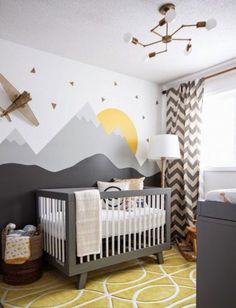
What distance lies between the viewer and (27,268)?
2.09 metres

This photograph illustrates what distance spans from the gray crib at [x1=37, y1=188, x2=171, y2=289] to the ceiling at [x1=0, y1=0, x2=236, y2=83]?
1.37m

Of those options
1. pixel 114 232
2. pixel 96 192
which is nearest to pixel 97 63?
pixel 96 192

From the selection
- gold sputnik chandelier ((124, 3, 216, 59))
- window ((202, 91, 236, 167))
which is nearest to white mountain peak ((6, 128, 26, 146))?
gold sputnik chandelier ((124, 3, 216, 59))

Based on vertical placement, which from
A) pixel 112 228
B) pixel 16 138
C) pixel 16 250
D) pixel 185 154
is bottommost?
pixel 16 250

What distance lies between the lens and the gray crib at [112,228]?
77.5 inches

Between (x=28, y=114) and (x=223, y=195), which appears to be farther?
(x=28, y=114)

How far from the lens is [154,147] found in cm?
301

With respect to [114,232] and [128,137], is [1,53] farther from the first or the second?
[114,232]

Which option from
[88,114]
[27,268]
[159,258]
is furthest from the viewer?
[88,114]

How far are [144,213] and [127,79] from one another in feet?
5.64

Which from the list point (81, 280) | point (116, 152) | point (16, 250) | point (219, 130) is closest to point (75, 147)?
point (116, 152)

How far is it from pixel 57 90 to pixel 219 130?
1.94 m

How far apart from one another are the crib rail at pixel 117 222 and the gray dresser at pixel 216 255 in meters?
1.00

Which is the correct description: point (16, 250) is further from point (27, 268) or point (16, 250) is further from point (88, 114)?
point (88, 114)
